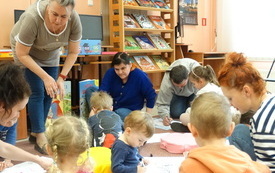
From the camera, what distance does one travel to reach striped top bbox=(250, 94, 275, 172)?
3.56 feet

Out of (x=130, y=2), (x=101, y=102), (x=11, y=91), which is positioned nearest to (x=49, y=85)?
(x=101, y=102)

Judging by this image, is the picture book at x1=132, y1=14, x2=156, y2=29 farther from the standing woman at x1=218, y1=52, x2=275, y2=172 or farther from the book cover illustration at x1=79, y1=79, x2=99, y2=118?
the standing woman at x1=218, y1=52, x2=275, y2=172

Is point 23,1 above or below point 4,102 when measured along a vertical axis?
above

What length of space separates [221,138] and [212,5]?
441cm

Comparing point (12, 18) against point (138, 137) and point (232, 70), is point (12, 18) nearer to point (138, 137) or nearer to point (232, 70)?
point (138, 137)

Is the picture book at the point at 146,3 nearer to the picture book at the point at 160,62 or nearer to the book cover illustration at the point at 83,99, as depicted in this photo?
the picture book at the point at 160,62

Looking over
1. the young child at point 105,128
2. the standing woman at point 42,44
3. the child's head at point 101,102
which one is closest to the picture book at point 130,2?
the standing woman at point 42,44

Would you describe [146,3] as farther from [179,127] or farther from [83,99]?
[179,127]

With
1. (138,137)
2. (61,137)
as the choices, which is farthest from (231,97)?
(61,137)

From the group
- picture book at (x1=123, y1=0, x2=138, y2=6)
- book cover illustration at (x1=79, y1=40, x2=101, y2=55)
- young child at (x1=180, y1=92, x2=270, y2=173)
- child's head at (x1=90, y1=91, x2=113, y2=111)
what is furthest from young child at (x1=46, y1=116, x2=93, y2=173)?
picture book at (x1=123, y1=0, x2=138, y2=6)

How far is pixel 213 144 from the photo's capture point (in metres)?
0.97

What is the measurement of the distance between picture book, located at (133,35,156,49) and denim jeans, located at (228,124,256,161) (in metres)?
2.43

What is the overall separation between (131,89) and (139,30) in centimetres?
122

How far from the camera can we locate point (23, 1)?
3035 mm
